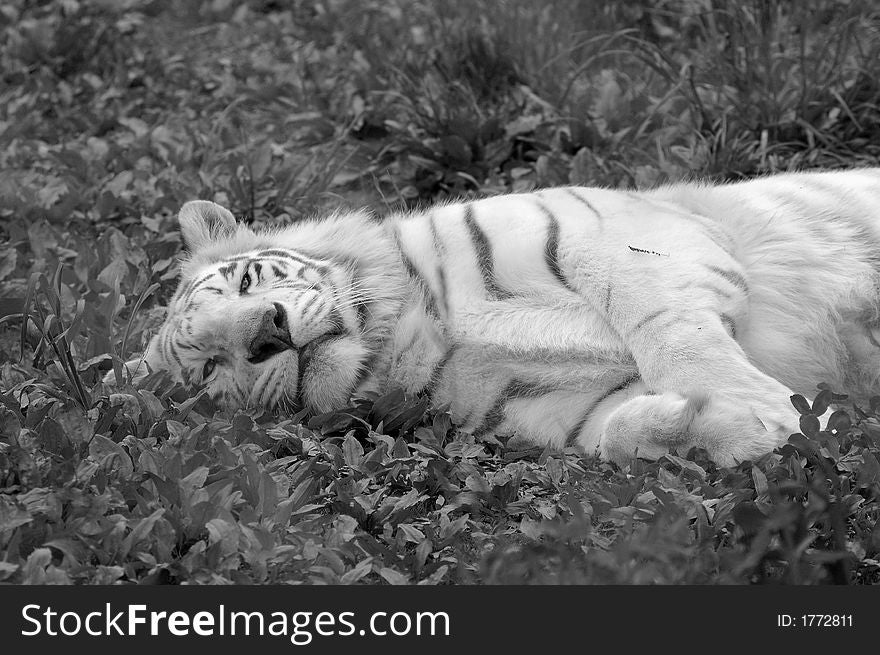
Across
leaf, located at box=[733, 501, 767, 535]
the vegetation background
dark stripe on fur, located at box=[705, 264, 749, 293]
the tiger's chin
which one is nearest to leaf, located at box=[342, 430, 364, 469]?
the vegetation background

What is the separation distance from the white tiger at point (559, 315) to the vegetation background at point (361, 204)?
13 centimetres

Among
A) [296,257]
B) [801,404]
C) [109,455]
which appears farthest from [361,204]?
[801,404]

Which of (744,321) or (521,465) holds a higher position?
(744,321)

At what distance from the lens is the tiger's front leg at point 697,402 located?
114 inches

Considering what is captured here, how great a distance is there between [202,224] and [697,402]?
6.47 ft

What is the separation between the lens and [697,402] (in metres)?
2.94

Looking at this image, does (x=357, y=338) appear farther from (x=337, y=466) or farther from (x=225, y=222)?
(x=225, y=222)

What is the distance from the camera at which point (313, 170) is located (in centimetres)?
522

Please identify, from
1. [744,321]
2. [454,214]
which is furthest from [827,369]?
[454,214]

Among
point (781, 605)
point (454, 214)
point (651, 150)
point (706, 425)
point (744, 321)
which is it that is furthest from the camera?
point (651, 150)

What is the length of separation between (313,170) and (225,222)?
52.4 inches

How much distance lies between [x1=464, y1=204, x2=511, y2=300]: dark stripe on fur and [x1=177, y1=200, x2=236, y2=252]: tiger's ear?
0.97m

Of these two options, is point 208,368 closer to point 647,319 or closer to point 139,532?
point 139,532

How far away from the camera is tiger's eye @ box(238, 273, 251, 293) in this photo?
139 inches
